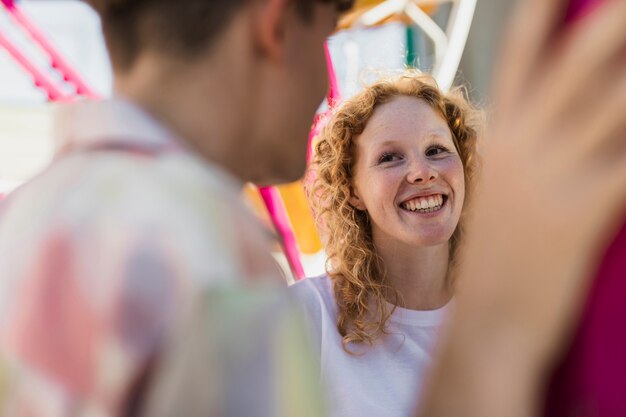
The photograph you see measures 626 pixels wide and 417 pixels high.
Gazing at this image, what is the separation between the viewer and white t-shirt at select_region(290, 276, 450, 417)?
1144mm

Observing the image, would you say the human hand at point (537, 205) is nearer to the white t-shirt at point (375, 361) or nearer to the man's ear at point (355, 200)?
the white t-shirt at point (375, 361)

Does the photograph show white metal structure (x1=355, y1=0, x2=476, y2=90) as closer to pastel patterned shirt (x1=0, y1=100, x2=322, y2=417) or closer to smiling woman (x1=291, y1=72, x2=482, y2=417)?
smiling woman (x1=291, y1=72, x2=482, y2=417)

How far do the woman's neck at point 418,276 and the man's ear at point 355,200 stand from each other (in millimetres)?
132

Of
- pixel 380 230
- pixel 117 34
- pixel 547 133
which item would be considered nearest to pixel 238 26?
pixel 117 34

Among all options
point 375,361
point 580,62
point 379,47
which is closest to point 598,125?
point 580,62

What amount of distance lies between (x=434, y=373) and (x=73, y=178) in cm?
20

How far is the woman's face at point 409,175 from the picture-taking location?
1375mm

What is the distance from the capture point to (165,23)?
444 mm

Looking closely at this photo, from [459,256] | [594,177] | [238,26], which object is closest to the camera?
[594,177]

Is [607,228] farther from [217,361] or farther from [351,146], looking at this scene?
[351,146]

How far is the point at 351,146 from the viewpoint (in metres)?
1.52

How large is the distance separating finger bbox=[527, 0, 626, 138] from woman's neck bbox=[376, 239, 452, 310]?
0.99 m

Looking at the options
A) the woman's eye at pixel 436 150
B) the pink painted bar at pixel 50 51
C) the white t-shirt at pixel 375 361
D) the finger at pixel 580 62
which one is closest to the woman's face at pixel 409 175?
the woman's eye at pixel 436 150

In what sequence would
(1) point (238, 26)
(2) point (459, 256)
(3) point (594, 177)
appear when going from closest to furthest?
(3) point (594, 177)
(1) point (238, 26)
(2) point (459, 256)
